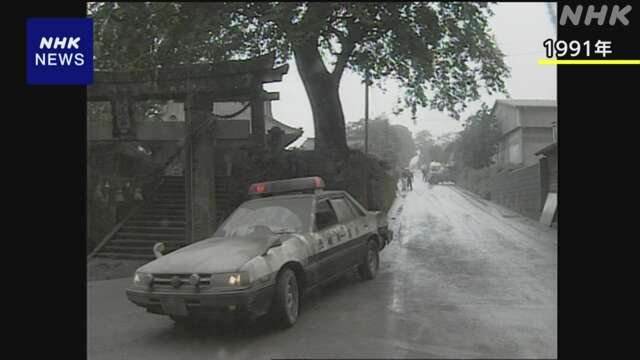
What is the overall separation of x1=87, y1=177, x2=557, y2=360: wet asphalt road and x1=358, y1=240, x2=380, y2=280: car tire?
131mm

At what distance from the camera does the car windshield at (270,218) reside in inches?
248

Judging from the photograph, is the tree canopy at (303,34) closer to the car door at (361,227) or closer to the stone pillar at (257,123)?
the stone pillar at (257,123)

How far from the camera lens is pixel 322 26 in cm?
818

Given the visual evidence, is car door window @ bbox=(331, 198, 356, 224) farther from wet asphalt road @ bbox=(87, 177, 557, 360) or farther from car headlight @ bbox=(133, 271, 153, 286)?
car headlight @ bbox=(133, 271, 153, 286)

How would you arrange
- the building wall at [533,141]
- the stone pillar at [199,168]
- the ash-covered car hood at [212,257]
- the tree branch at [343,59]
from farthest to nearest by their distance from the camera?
the tree branch at [343,59] → the stone pillar at [199,168] → the building wall at [533,141] → the ash-covered car hood at [212,257]

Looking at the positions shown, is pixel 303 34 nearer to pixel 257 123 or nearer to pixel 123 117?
pixel 257 123

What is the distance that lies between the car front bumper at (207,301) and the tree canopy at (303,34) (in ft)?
11.3

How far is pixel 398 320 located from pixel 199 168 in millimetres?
6549

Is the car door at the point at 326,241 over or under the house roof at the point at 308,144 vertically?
under

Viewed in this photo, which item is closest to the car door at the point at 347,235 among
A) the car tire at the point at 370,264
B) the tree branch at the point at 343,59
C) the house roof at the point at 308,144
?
the car tire at the point at 370,264

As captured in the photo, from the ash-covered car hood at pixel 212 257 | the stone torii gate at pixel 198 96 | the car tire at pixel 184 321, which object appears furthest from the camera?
the stone torii gate at pixel 198 96

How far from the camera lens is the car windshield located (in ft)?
20.6
